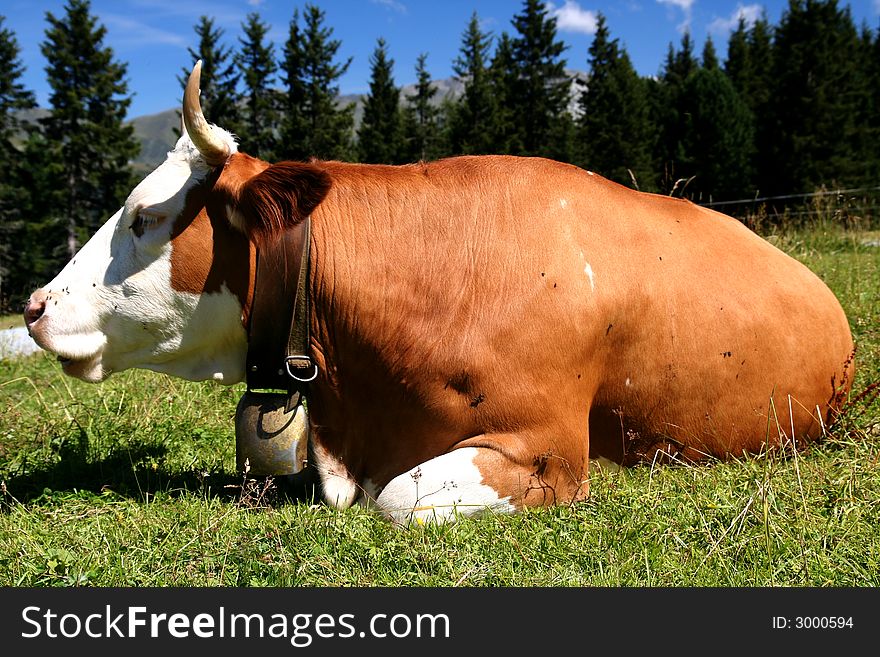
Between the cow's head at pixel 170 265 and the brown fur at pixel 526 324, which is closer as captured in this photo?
the brown fur at pixel 526 324

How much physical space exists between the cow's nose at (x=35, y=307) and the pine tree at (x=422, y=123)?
4525 cm

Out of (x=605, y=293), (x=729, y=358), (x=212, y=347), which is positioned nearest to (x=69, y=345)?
(x=212, y=347)

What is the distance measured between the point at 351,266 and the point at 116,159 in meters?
45.1

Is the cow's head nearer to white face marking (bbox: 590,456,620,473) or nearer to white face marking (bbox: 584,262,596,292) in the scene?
white face marking (bbox: 584,262,596,292)

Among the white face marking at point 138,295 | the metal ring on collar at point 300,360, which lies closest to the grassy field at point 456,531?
the metal ring on collar at point 300,360

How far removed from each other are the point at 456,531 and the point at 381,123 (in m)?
45.4

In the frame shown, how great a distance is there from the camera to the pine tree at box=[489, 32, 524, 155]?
44.8m

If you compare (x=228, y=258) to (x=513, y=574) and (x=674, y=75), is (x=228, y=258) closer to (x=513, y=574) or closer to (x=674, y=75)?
(x=513, y=574)

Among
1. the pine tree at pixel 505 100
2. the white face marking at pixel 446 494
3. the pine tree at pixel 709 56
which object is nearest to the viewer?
the white face marking at pixel 446 494

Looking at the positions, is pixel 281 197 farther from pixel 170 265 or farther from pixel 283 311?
pixel 170 265

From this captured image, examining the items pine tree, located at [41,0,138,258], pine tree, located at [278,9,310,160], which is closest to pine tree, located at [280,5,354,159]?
pine tree, located at [278,9,310,160]

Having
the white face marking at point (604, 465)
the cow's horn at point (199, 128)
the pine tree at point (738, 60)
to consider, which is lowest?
the white face marking at point (604, 465)

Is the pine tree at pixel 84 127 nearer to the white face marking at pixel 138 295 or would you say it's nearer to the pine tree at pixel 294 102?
the pine tree at pixel 294 102

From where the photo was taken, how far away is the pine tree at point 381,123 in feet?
149
